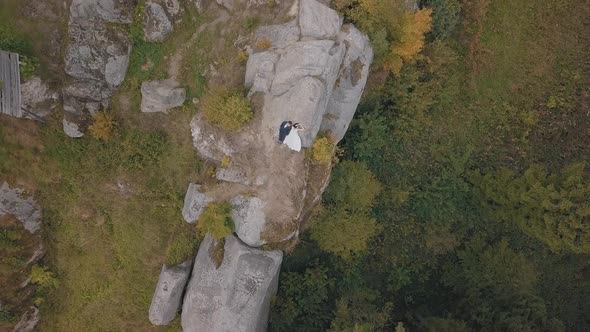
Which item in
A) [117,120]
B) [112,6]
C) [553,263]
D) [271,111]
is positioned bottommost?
[553,263]

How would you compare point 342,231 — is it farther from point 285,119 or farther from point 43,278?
point 43,278

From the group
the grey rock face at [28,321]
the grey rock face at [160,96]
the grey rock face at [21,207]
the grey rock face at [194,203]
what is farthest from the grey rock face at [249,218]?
the grey rock face at [28,321]

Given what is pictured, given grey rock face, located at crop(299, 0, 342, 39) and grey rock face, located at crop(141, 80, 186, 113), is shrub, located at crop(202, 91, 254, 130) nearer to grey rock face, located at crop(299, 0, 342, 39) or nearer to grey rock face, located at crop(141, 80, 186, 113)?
grey rock face, located at crop(141, 80, 186, 113)

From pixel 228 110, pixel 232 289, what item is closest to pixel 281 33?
pixel 228 110

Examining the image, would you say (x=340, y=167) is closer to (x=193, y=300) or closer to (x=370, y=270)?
(x=370, y=270)

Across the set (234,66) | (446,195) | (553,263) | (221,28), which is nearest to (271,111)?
(234,66)

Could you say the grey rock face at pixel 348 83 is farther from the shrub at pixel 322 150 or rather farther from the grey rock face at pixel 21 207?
the grey rock face at pixel 21 207
